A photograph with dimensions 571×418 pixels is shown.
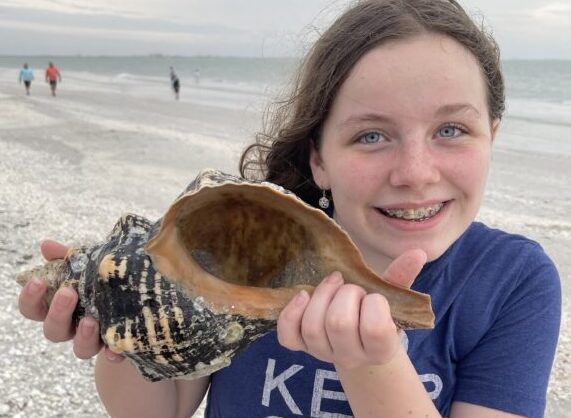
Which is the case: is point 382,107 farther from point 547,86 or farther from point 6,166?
point 547,86

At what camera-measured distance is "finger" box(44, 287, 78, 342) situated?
142 centimetres

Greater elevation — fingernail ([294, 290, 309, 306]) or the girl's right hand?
fingernail ([294, 290, 309, 306])

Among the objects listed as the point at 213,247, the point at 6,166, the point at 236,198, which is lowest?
the point at 6,166

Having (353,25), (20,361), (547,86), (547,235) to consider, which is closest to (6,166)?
(20,361)

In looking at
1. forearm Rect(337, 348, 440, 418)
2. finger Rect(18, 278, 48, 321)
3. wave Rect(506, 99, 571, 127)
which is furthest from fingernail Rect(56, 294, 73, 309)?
wave Rect(506, 99, 571, 127)

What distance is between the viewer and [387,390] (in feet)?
4.30

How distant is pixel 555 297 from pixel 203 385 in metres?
1.12

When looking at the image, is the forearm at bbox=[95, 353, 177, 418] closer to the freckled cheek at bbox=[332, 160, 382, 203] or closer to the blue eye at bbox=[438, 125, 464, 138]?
the freckled cheek at bbox=[332, 160, 382, 203]

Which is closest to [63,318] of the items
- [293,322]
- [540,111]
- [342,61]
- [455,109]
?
[293,322]

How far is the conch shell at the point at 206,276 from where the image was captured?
1.23m

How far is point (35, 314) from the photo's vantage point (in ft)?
5.16

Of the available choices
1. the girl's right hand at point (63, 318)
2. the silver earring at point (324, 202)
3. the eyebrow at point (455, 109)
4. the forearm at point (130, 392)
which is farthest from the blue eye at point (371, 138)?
the forearm at point (130, 392)

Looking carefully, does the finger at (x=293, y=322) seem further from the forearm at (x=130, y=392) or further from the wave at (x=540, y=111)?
the wave at (x=540, y=111)

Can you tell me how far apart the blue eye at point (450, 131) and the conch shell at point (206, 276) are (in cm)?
51
